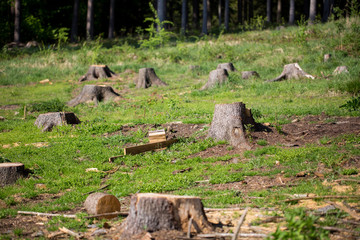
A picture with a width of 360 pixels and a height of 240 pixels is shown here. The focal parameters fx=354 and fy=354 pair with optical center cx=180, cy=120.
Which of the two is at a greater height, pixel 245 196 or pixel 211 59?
pixel 211 59

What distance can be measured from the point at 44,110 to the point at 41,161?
19.1 ft

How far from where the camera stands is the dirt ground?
403cm

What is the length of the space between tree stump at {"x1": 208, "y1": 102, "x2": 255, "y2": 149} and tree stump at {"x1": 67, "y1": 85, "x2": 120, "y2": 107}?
6.67 meters

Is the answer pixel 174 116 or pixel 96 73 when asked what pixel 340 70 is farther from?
pixel 96 73

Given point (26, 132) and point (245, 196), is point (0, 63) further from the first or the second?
point (245, 196)

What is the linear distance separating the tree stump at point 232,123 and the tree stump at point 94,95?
6672 mm

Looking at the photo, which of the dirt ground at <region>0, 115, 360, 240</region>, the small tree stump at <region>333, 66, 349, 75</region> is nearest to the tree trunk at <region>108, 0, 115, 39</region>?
the small tree stump at <region>333, 66, 349, 75</region>

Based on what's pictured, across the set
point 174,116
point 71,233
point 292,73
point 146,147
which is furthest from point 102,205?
point 292,73

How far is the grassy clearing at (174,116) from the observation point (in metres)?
5.95

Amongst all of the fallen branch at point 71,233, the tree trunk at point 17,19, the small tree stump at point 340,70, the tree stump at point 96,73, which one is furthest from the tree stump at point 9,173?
the tree trunk at point 17,19

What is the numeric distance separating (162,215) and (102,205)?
52.7 inches

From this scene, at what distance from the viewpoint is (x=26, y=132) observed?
32.4ft

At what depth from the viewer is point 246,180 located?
240 inches

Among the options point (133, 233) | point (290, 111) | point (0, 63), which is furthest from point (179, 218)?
point (0, 63)
